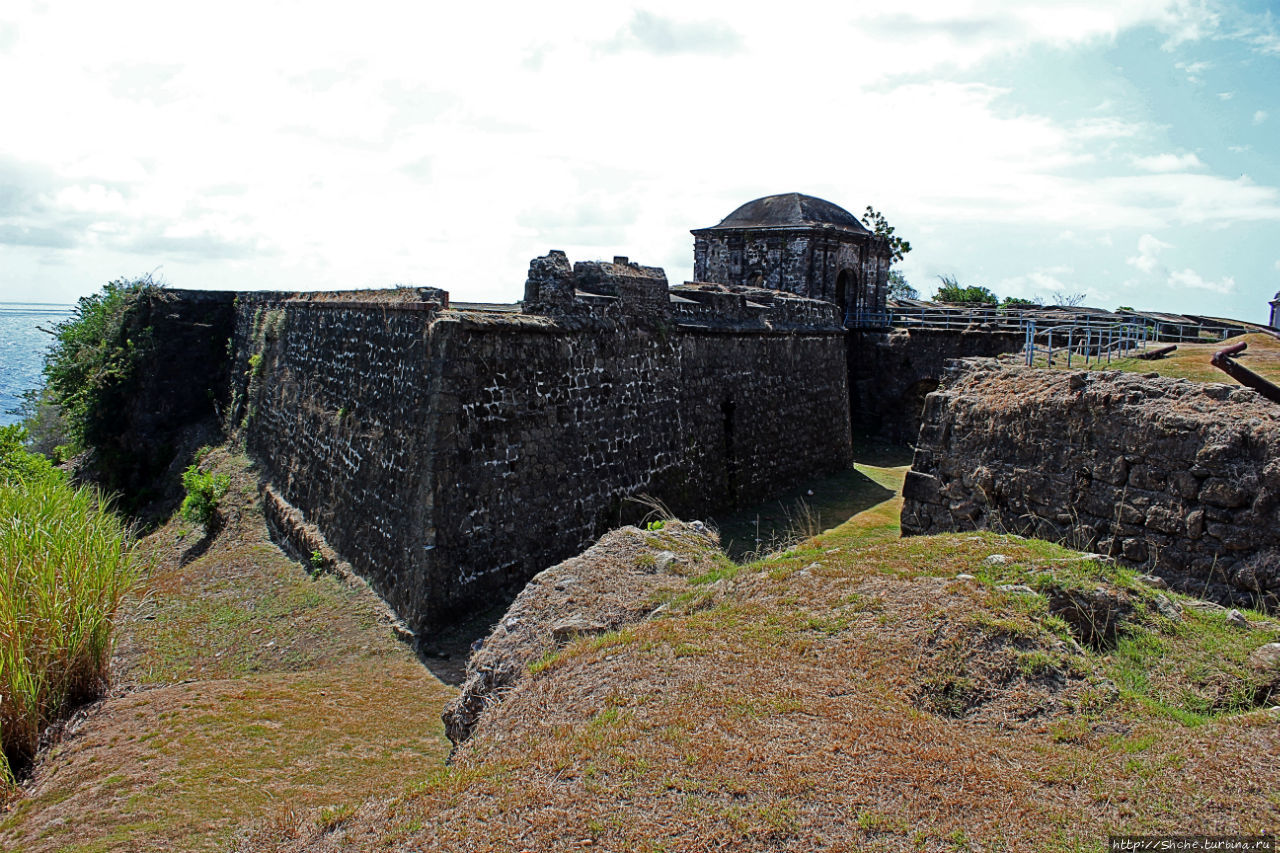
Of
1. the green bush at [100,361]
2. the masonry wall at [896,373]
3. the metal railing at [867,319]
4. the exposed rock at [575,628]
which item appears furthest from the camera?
the metal railing at [867,319]

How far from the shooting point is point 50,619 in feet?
24.0

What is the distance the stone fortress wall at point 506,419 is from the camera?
9391mm

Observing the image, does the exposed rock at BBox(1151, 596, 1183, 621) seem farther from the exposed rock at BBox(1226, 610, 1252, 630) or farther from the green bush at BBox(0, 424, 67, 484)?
the green bush at BBox(0, 424, 67, 484)

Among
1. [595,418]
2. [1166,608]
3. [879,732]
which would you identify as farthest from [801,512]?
[879,732]

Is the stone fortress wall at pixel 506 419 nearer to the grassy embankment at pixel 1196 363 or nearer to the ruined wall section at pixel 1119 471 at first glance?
the ruined wall section at pixel 1119 471

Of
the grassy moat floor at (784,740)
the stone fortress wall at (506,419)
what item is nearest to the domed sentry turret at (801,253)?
the stone fortress wall at (506,419)

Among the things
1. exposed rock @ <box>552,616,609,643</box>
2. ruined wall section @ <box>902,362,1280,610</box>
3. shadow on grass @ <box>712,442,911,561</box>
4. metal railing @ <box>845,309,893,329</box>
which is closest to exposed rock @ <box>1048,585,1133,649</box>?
ruined wall section @ <box>902,362,1280,610</box>

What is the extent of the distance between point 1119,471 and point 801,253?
17719 mm

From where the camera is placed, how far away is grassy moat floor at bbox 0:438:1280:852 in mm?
3479

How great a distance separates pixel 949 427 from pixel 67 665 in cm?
923

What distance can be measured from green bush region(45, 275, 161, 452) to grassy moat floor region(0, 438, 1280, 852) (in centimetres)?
1490

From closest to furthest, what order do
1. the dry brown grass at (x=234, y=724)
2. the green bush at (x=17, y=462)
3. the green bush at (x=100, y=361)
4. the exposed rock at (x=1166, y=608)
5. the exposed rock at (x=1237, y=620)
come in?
the exposed rock at (x=1237, y=620), the exposed rock at (x=1166, y=608), the dry brown grass at (x=234, y=724), the green bush at (x=17, y=462), the green bush at (x=100, y=361)

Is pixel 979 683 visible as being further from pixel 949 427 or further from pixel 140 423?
pixel 140 423

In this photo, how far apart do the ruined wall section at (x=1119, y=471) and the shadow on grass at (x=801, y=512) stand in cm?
341
